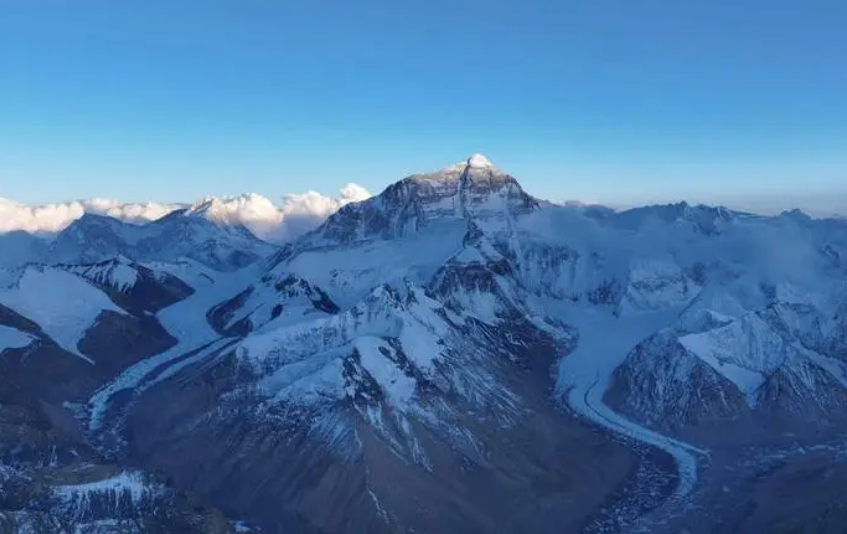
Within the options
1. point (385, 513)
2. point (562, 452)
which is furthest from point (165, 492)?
point (562, 452)

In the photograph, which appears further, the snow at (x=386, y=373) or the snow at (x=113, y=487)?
the snow at (x=386, y=373)

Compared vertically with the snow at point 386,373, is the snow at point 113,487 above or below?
below

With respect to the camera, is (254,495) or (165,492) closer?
(165,492)

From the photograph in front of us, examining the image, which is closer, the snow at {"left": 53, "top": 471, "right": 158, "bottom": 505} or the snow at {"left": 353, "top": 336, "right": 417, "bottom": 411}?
the snow at {"left": 53, "top": 471, "right": 158, "bottom": 505}

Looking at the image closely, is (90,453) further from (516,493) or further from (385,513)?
(516,493)

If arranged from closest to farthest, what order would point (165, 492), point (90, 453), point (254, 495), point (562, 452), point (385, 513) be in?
1. point (165, 492)
2. point (385, 513)
3. point (254, 495)
4. point (90, 453)
5. point (562, 452)

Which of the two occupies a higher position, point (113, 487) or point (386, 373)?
point (386, 373)

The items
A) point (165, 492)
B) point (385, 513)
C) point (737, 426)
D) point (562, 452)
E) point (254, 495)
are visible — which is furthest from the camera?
point (737, 426)

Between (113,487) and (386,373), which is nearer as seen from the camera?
(113,487)

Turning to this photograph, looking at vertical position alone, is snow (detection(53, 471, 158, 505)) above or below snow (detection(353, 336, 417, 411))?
below

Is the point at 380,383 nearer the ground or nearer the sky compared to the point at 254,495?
nearer the sky
